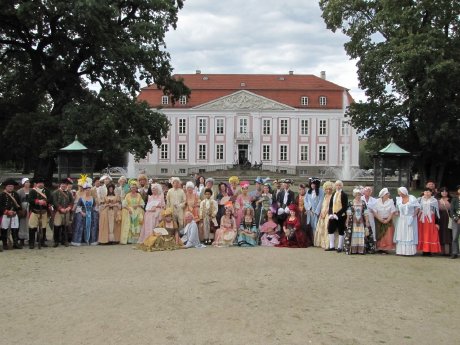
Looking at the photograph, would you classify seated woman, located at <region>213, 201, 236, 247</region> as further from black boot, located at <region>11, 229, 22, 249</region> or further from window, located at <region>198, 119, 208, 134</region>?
window, located at <region>198, 119, 208, 134</region>

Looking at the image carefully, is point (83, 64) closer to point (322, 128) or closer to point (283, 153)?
point (283, 153)

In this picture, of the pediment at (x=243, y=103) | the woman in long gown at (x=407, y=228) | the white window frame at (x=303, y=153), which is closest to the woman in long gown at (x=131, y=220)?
the woman in long gown at (x=407, y=228)

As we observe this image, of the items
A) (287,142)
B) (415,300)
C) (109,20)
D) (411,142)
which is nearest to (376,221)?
(415,300)

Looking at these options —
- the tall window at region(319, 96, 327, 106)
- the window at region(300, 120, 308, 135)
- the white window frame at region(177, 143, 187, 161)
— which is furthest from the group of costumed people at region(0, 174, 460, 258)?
the tall window at region(319, 96, 327, 106)

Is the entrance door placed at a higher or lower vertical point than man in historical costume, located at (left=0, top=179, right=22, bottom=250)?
higher

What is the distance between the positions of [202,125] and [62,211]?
5581 centimetres

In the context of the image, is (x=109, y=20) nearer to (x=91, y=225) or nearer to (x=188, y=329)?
(x=91, y=225)

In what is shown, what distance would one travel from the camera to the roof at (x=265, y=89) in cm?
6612

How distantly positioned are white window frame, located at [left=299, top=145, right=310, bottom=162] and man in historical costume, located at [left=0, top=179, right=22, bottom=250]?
57342 mm

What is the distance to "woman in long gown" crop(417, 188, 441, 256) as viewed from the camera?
1102cm

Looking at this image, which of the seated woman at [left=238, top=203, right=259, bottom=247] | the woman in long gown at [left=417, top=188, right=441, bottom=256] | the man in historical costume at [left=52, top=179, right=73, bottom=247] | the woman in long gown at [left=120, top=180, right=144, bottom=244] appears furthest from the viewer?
the woman in long gown at [left=120, top=180, right=144, bottom=244]

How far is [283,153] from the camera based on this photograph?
67.1 meters

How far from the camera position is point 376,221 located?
455 inches

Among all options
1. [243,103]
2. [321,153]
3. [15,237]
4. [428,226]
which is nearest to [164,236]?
[15,237]
